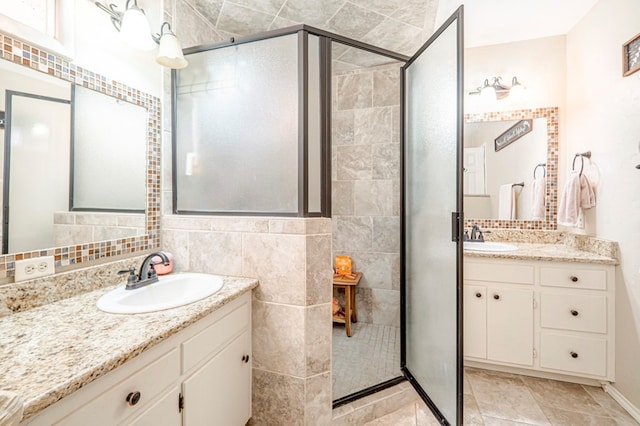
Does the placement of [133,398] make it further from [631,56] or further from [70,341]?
[631,56]

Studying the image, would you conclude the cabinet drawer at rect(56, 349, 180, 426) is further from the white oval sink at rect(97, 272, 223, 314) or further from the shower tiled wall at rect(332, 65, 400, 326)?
the shower tiled wall at rect(332, 65, 400, 326)

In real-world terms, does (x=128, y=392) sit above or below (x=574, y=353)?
above

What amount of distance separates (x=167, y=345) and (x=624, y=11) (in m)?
3.09

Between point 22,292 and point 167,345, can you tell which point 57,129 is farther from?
point 167,345

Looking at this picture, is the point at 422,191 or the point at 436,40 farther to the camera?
the point at 422,191

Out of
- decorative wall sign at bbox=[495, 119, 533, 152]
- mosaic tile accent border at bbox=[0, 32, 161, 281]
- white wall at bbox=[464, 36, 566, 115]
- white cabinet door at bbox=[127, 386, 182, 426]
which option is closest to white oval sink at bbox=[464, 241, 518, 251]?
decorative wall sign at bbox=[495, 119, 533, 152]

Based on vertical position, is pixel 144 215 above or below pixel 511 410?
above

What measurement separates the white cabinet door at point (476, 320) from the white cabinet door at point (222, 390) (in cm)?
162

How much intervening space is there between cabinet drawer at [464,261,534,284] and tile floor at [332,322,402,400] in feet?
2.83

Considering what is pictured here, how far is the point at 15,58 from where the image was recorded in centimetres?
99

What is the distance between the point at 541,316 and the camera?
6.11ft

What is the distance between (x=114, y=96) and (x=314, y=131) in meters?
1.03

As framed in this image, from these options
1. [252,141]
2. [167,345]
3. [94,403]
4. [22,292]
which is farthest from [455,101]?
[22,292]

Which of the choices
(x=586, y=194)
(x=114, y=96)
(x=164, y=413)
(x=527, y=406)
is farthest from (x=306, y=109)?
(x=527, y=406)
